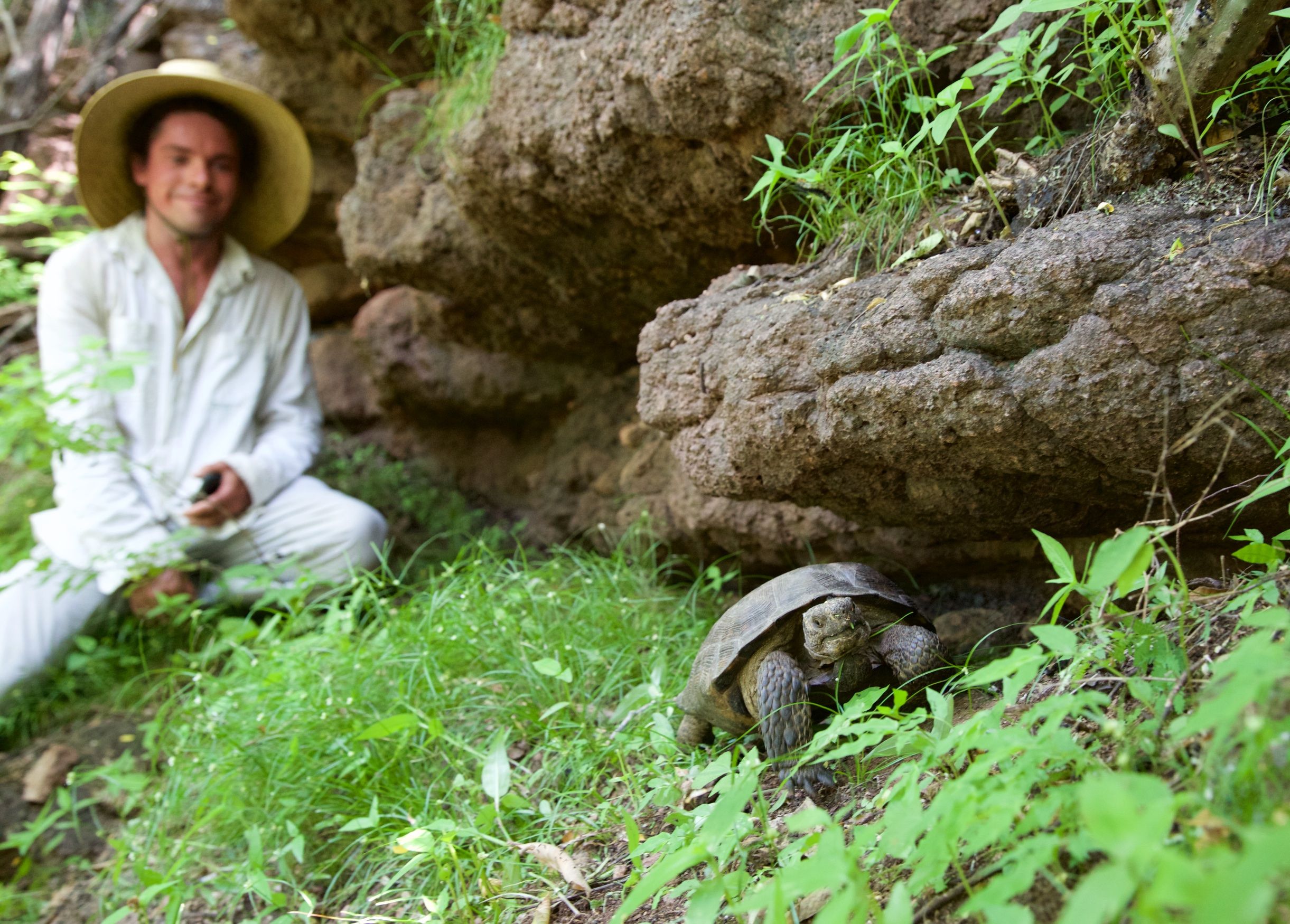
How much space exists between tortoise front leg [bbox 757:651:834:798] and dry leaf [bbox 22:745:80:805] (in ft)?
9.16

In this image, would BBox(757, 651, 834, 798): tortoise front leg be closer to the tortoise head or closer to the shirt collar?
the tortoise head

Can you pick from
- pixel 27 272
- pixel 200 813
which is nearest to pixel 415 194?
pixel 200 813

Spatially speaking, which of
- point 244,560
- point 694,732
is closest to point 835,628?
point 694,732

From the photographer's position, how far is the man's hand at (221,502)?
3889 millimetres

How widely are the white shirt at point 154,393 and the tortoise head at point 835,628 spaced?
115 inches

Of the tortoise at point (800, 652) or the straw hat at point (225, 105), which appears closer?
A: the tortoise at point (800, 652)

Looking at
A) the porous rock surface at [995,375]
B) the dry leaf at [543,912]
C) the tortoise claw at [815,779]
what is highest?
the porous rock surface at [995,375]

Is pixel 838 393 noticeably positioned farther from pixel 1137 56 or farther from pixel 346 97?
pixel 346 97

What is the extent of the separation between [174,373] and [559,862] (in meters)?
3.36

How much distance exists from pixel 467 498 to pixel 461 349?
2.70 ft

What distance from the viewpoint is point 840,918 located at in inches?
40.8

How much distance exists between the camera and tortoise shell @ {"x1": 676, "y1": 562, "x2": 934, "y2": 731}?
6.46 ft

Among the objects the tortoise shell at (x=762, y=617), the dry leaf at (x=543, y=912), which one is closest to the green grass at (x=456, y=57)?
the tortoise shell at (x=762, y=617)

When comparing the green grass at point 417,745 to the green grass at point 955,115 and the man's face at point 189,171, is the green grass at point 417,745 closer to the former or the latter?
the green grass at point 955,115
